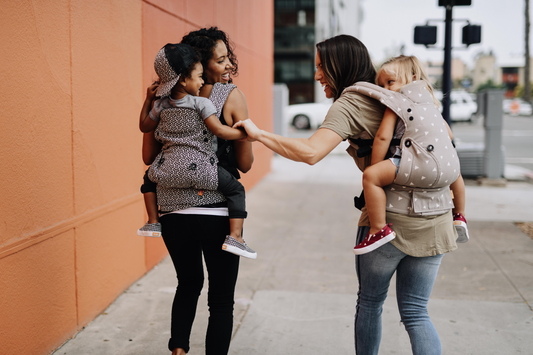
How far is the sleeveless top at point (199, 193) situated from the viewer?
241cm

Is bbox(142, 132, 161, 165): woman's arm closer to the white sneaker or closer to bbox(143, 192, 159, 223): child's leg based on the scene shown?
bbox(143, 192, 159, 223): child's leg

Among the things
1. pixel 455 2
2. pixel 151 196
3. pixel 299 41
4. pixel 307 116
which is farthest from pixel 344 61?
pixel 299 41

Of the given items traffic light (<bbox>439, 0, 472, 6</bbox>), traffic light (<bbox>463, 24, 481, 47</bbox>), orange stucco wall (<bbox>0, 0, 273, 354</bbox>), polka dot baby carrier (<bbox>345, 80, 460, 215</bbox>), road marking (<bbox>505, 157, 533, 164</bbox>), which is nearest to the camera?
polka dot baby carrier (<bbox>345, 80, 460, 215</bbox>)

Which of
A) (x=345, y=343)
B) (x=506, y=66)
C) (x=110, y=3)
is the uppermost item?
(x=506, y=66)

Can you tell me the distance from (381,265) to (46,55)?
2260 mm

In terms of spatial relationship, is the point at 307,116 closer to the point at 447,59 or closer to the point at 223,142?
the point at 447,59

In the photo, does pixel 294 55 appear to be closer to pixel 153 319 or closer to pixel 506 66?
pixel 153 319

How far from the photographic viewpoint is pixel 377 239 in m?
2.32

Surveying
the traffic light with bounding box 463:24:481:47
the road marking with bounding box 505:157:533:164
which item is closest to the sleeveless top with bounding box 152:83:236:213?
the traffic light with bounding box 463:24:481:47

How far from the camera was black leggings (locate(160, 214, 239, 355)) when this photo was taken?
98.3 inches

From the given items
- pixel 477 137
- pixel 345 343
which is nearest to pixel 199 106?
pixel 345 343

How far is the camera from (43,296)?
3.08m

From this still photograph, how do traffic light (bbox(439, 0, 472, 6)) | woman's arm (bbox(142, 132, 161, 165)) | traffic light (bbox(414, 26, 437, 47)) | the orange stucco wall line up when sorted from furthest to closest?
traffic light (bbox(414, 26, 437, 47)) < traffic light (bbox(439, 0, 472, 6)) < the orange stucco wall < woman's arm (bbox(142, 132, 161, 165))

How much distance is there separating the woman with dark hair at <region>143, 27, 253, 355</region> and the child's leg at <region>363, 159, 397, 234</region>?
626 millimetres
